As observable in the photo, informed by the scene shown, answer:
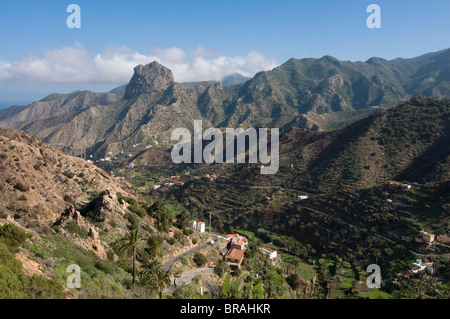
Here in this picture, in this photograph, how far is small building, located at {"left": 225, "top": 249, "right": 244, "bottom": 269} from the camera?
125 feet

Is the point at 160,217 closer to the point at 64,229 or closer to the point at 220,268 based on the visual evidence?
the point at 220,268

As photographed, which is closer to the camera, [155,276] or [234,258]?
[155,276]

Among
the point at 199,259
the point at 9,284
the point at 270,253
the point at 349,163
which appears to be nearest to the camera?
the point at 9,284

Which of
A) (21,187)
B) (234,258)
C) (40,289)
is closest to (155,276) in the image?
(40,289)

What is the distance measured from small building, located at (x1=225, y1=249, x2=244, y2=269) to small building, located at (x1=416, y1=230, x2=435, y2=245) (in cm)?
2979

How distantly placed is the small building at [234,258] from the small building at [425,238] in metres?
29.8

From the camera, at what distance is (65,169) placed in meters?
53.0

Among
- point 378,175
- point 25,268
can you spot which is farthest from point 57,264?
point 378,175

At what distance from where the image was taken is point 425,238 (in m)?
45.3

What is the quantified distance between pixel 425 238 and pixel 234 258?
103 feet

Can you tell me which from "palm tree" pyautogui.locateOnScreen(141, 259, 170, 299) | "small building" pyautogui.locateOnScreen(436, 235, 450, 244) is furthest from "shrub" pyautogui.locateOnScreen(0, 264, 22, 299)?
"small building" pyautogui.locateOnScreen(436, 235, 450, 244)

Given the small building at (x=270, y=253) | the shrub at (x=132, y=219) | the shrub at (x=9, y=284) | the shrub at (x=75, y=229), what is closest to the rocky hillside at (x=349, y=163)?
the small building at (x=270, y=253)

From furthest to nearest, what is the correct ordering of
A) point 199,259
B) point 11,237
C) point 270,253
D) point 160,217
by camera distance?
point 270,253 → point 160,217 → point 199,259 → point 11,237

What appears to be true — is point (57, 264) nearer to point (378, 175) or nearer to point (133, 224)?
point (133, 224)
